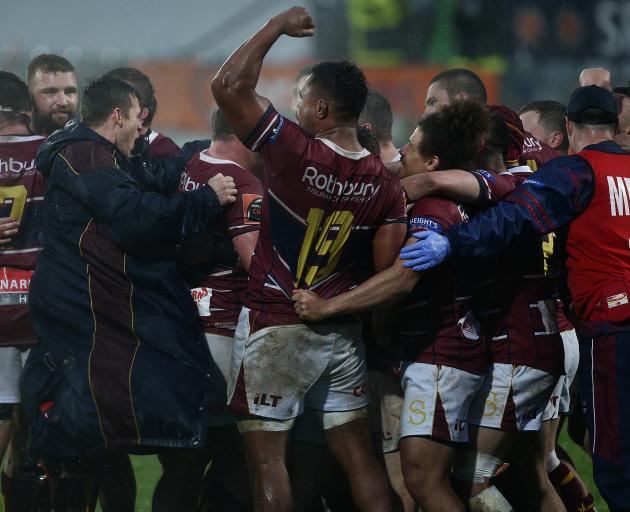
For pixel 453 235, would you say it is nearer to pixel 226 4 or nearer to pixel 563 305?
pixel 563 305

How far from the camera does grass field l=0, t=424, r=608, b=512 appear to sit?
5934 millimetres

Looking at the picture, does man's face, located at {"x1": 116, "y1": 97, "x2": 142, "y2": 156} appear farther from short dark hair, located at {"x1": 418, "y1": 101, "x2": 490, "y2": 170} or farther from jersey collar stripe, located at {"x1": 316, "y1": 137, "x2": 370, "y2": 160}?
short dark hair, located at {"x1": 418, "y1": 101, "x2": 490, "y2": 170}

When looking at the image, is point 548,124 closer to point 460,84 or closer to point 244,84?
point 460,84

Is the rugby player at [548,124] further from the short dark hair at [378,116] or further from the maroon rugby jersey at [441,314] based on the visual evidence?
the maroon rugby jersey at [441,314]

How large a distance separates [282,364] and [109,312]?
829mm

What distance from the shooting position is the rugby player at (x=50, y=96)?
20.2 feet

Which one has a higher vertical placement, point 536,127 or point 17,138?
point 17,138

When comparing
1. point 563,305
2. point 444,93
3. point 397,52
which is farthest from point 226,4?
point 563,305

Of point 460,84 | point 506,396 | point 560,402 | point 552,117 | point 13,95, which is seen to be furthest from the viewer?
point 552,117

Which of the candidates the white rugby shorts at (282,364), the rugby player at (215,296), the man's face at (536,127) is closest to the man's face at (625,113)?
the man's face at (536,127)

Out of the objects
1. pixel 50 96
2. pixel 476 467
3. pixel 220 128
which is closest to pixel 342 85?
pixel 220 128

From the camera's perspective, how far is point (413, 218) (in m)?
4.31

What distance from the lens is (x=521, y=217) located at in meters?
4.23

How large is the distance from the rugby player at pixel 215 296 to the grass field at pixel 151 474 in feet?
3.16
